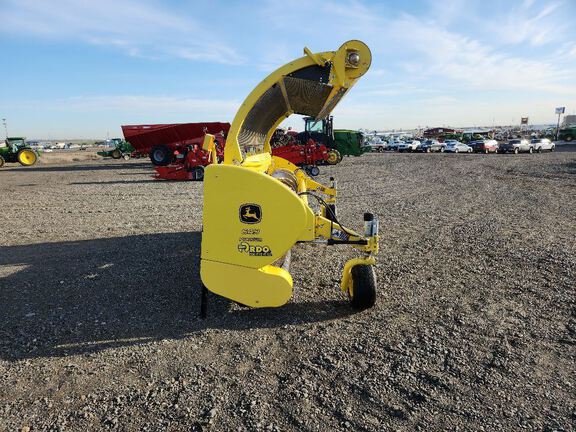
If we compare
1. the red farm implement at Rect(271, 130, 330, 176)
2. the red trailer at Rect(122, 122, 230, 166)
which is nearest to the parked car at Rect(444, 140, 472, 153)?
the red farm implement at Rect(271, 130, 330, 176)

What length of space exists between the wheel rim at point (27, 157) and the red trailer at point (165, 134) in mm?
11547

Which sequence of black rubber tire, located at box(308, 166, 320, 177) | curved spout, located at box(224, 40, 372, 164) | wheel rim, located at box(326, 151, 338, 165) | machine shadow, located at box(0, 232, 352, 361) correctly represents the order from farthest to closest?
wheel rim, located at box(326, 151, 338, 165) → black rubber tire, located at box(308, 166, 320, 177) → curved spout, located at box(224, 40, 372, 164) → machine shadow, located at box(0, 232, 352, 361)

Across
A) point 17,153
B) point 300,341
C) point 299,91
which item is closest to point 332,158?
point 299,91

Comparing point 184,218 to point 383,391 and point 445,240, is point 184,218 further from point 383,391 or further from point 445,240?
point 383,391

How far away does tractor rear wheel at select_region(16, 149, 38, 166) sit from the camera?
87.2ft

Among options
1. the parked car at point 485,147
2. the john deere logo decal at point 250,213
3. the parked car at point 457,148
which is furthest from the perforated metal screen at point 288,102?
the parked car at point 457,148

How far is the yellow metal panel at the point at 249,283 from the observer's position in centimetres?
354

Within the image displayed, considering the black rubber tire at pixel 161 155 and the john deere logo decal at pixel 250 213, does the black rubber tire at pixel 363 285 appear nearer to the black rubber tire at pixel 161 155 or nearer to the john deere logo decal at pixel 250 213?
the john deere logo decal at pixel 250 213

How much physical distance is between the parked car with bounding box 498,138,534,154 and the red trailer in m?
26.2

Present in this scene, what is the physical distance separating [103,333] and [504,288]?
4282 mm

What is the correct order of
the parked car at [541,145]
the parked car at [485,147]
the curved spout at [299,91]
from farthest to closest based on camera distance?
the parked car at [541,145] < the parked car at [485,147] < the curved spout at [299,91]

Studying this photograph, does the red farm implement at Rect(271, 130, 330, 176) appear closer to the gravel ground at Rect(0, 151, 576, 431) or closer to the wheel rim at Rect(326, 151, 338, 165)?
the wheel rim at Rect(326, 151, 338, 165)

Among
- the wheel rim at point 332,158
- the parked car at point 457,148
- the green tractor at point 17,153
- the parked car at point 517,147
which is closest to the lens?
the wheel rim at point 332,158

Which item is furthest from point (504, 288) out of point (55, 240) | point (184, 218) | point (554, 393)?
point (55, 240)
